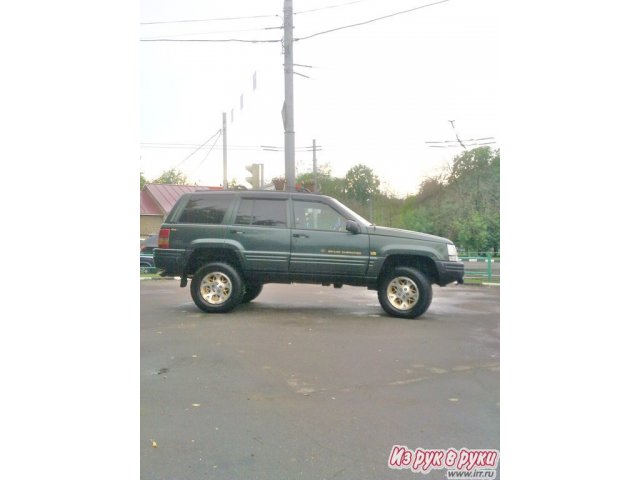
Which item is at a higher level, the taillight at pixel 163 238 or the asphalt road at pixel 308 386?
the taillight at pixel 163 238

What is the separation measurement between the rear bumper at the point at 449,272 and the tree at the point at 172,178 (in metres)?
2.05

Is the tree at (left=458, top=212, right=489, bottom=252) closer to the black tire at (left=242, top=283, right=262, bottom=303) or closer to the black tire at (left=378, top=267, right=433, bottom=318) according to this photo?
the black tire at (left=378, top=267, right=433, bottom=318)

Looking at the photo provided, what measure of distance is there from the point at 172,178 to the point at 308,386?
1.65m

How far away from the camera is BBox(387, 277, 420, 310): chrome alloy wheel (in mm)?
3682

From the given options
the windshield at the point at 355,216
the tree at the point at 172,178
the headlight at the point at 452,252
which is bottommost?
the headlight at the point at 452,252

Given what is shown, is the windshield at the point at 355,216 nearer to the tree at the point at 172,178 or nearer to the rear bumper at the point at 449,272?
the rear bumper at the point at 449,272

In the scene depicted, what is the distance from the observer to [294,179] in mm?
3141

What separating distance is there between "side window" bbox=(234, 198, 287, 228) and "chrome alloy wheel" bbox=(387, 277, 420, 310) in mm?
1089

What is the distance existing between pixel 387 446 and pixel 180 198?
210cm

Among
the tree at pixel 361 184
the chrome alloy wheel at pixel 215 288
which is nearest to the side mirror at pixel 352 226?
→ the tree at pixel 361 184

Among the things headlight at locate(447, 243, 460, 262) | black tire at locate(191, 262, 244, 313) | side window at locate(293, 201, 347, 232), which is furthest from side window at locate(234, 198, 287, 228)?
headlight at locate(447, 243, 460, 262)

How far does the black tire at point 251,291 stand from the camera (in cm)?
377

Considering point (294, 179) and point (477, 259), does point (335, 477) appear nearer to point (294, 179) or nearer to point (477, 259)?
point (477, 259)
